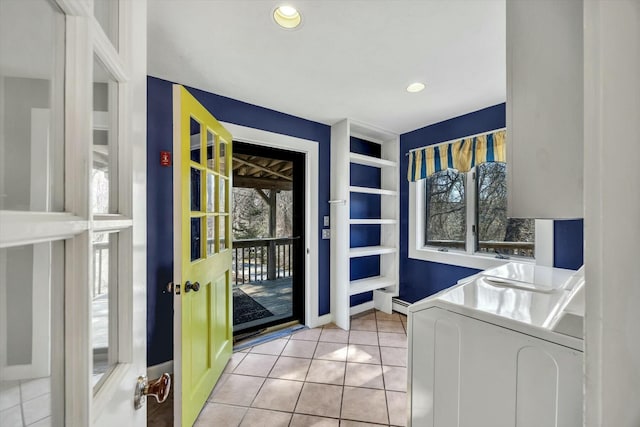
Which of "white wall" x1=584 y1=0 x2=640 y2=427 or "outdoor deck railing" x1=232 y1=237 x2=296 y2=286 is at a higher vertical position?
"white wall" x1=584 y1=0 x2=640 y2=427

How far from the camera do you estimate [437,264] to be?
2.86 m

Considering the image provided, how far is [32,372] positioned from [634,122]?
2.71 feet

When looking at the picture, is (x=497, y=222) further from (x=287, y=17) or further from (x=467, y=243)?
(x=287, y=17)

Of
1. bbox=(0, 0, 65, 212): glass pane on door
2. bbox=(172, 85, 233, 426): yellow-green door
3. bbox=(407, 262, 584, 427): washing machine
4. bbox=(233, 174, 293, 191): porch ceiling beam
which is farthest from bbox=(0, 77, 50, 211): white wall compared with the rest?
bbox=(233, 174, 293, 191): porch ceiling beam

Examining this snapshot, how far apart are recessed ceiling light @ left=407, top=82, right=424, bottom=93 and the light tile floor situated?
2.35m

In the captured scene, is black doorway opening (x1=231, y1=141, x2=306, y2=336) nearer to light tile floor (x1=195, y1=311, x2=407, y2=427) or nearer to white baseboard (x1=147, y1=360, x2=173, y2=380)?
light tile floor (x1=195, y1=311, x2=407, y2=427)

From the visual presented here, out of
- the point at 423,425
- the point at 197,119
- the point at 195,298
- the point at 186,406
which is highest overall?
the point at 197,119

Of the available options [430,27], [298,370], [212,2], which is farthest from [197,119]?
[298,370]

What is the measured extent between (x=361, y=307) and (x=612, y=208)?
10.5 ft

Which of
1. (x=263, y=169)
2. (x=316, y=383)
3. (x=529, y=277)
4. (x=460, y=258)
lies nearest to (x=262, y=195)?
(x=263, y=169)

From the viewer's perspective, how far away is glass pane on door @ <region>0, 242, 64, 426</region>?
0.94 ft

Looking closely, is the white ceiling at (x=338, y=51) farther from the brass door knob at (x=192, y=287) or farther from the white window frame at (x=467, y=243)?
the brass door knob at (x=192, y=287)

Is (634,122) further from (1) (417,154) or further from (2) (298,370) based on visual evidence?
(1) (417,154)

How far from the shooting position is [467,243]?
2658 millimetres
